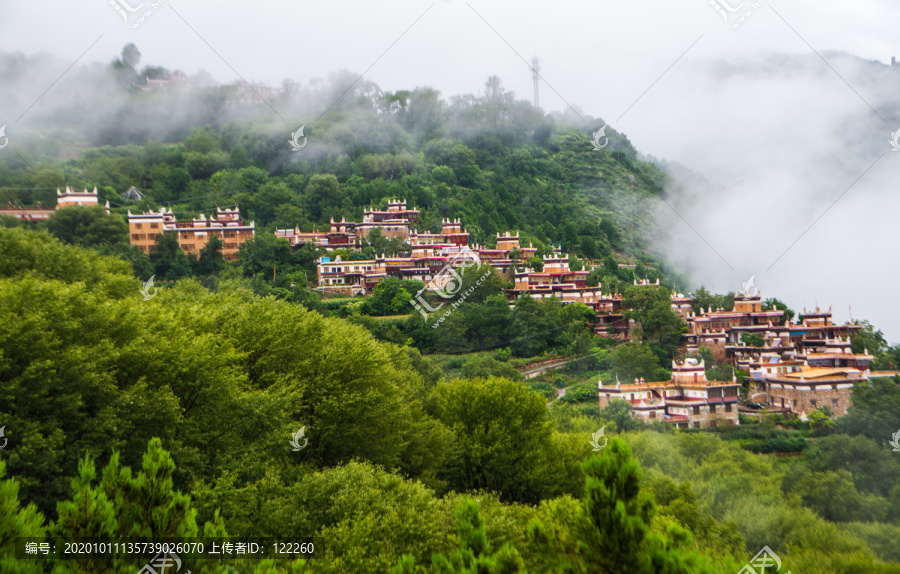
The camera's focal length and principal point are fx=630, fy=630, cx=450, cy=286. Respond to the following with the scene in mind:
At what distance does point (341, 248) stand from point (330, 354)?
2087cm

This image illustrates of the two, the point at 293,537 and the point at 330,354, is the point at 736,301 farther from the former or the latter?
the point at 293,537

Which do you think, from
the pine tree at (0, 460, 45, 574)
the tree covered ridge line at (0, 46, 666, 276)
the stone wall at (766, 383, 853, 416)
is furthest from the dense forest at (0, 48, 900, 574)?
the tree covered ridge line at (0, 46, 666, 276)

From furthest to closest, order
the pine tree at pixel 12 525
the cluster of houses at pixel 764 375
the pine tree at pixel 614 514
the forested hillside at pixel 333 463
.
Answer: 1. the cluster of houses at pixel 764 375
2. the forested hillside at pixel 333 463
3. the pine tree at pixel 614 514
4. the pine tree at pixel 12 525

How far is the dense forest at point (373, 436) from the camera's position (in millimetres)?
5090

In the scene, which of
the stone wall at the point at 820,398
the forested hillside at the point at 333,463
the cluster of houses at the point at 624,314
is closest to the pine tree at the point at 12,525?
the forested hillside at the point at 333,463

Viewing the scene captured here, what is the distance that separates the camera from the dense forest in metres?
5.09

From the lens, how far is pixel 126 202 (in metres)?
37.1

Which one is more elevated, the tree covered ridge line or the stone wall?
the tree covered ridge line

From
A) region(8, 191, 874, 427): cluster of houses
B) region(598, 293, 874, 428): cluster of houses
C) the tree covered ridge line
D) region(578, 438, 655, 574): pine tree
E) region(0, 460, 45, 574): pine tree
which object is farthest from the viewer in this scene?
the tree covered ridge line

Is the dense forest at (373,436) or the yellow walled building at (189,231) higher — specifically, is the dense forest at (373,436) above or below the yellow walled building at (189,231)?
below

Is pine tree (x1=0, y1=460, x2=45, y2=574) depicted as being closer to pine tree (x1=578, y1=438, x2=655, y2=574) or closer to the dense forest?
the dense forest

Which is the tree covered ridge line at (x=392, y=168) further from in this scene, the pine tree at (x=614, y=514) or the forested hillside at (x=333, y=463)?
the pine tree at (x=614, y=514)

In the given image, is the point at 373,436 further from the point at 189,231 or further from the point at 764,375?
the point at 189,231

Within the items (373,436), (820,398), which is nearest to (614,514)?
(373,436)
